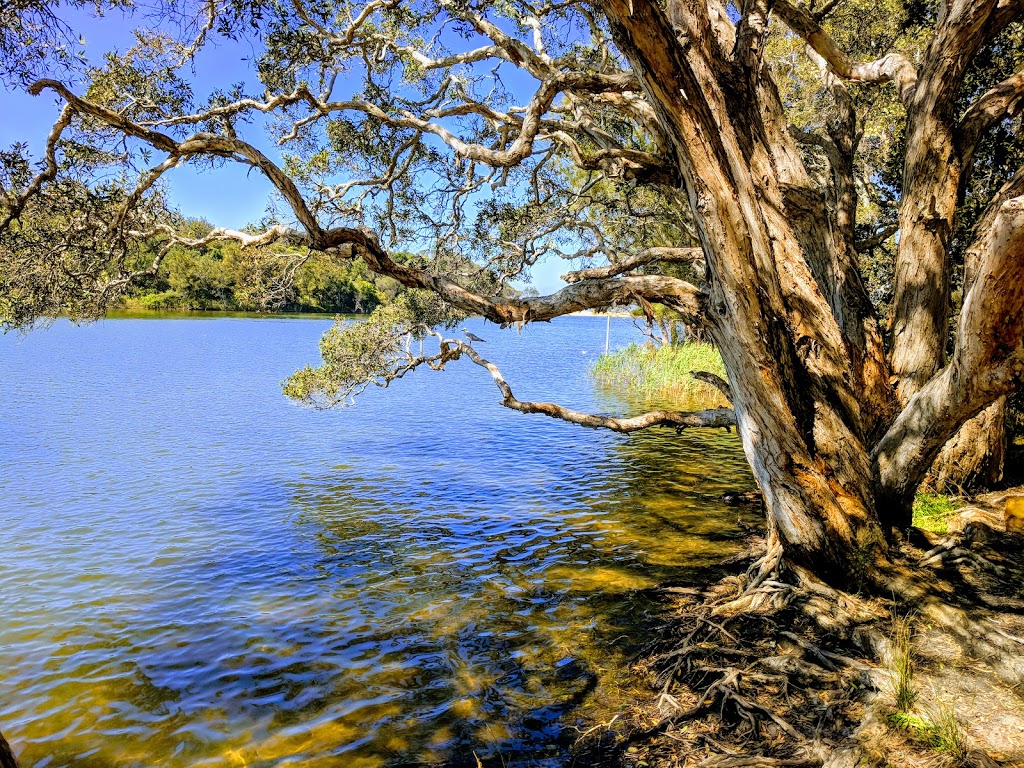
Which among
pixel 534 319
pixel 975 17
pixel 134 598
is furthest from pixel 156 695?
pixel 975 17

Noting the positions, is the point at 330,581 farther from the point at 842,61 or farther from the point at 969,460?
the point at 842,61

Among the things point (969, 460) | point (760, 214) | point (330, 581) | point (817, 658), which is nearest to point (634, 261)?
point (760, 214)

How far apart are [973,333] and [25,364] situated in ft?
103

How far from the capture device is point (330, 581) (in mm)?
6941

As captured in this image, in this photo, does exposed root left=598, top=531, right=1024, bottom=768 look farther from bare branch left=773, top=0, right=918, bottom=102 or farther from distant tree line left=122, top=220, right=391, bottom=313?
distant tree line left=122, top=220, right=391, bottom=313

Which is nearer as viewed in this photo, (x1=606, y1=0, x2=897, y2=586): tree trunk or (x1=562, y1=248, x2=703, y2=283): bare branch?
(x1=606, y1=0, x2=897, y2=586): tree trunk

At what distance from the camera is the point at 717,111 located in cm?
411

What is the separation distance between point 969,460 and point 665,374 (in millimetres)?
14290

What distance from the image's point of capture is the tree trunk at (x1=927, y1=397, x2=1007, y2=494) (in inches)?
255

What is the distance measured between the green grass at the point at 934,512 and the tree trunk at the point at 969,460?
230 mm

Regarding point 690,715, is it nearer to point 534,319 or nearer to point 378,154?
point 534,319

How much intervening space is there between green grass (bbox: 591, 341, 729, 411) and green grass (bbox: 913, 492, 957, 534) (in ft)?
34.5

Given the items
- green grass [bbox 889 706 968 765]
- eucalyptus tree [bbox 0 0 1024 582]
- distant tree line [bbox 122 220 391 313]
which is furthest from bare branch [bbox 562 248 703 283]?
green grass [bbox 889 706 968 765]

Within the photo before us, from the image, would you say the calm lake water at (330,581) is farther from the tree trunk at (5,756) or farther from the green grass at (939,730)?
the tree trunk at (5,756)
